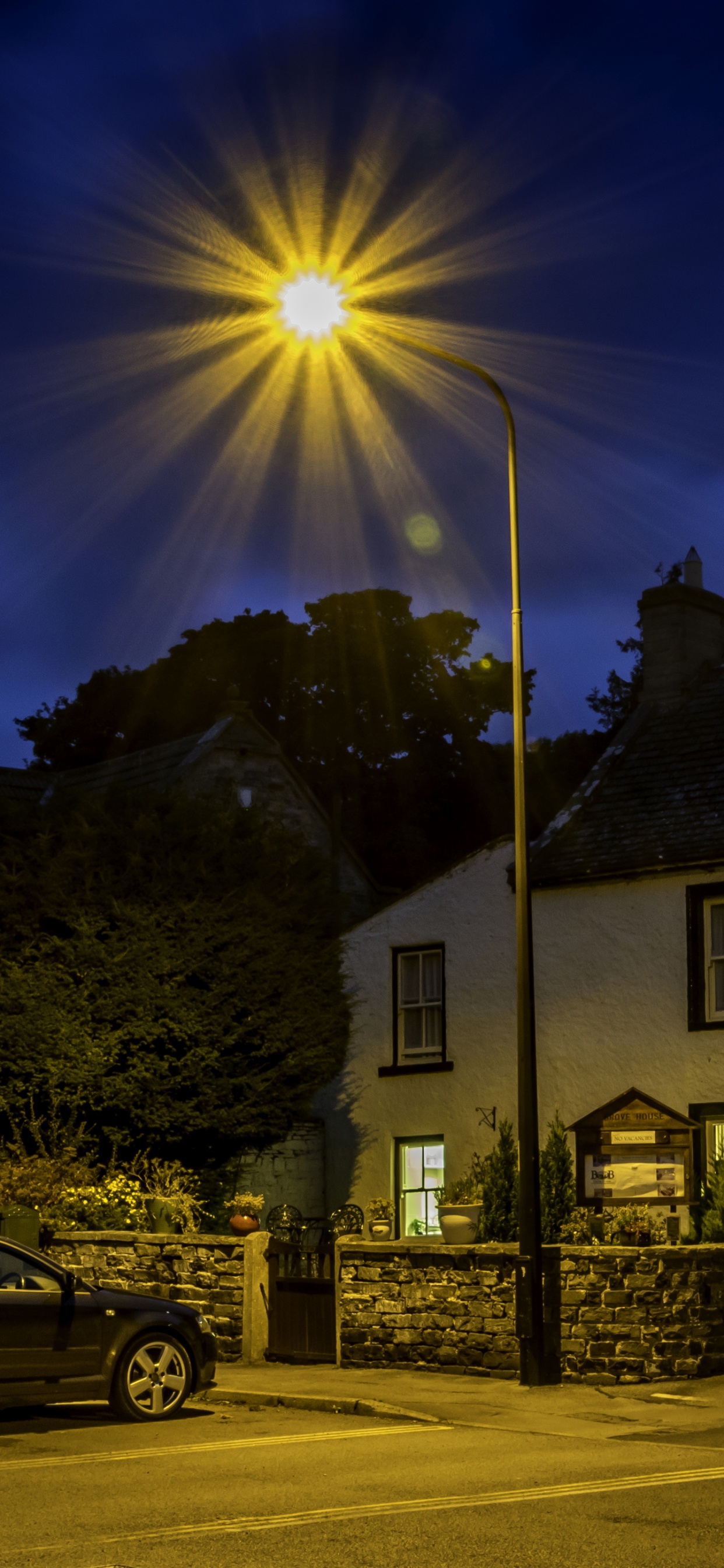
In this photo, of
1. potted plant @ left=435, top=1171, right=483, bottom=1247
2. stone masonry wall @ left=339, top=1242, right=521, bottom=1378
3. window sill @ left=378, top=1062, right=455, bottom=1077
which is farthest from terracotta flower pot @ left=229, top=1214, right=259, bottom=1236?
window sill @ left=378, top=1062, right=455, bottom=1077

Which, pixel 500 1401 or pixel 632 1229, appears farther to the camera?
pixel 632 1229

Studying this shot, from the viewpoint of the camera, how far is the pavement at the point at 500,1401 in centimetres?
1321

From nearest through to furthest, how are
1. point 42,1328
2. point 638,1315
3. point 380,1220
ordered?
point 42,1328 < point 638,1315 < point 380,1220

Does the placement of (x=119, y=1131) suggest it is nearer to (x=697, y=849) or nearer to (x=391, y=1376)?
(x=391, y=1376)

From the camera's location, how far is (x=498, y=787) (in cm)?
4959

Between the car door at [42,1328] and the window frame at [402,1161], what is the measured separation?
44.3ft

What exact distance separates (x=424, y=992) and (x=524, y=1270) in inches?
472

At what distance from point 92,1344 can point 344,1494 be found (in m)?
3.65

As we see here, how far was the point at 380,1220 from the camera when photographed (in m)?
18.9

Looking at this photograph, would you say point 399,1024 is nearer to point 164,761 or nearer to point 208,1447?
point 164,761

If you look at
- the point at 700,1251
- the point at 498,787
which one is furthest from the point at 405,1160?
the point at 498,787

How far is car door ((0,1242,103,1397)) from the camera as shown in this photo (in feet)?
42.2

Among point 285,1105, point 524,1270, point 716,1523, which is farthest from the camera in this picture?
point 285,1105

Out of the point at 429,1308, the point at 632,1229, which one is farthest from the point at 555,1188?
the point at 632,1229
